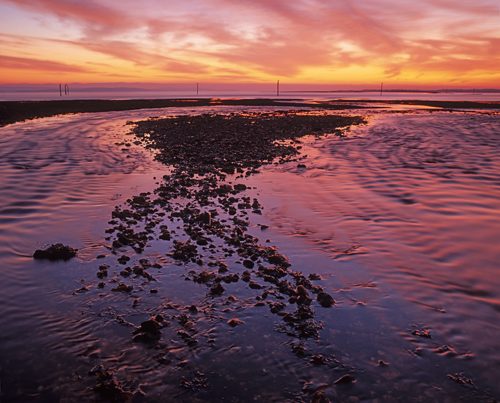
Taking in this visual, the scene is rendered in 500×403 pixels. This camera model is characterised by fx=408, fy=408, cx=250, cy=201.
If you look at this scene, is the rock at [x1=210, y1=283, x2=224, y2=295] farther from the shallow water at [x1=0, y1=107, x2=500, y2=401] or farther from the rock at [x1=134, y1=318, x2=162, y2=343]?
the rock at [x1=134, y1=318, x2=162, y2=343]

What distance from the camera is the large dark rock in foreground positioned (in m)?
9.85

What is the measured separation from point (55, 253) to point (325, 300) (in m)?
6.54

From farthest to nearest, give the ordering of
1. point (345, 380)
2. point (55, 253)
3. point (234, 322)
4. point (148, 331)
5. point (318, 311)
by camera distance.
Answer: point (55, 253), point (318, 311), point (234, 322), point (148, 331), point (345, 380)

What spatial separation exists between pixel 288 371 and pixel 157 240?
6.10m

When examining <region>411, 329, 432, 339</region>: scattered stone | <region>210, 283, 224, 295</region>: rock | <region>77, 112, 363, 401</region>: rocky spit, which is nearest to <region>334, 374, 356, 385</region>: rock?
<region>77, 112, 363, 401</region>: rocky spit

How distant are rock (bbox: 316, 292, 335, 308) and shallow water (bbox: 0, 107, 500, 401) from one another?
213mm

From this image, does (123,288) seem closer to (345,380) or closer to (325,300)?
(325,300)

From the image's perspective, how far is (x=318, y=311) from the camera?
7480 millimetres

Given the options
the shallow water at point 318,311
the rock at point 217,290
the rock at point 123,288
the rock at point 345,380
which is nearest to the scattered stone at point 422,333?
the shallow water at point 318,311

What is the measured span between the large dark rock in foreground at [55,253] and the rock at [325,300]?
6.13 metres

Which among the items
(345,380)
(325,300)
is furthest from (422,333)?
(345,380)

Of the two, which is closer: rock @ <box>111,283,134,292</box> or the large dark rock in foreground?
rock @ <box>111,283,134,292</box>

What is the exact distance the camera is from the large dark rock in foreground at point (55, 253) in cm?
985

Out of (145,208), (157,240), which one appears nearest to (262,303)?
(157,240)
